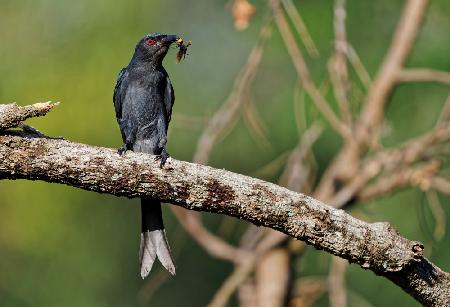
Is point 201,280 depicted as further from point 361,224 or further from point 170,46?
point 361,224

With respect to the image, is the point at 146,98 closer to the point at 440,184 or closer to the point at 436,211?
the point at 440,184

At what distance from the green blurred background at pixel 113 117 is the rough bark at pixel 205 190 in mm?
4877

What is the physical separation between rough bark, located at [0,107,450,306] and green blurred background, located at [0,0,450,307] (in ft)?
16.0

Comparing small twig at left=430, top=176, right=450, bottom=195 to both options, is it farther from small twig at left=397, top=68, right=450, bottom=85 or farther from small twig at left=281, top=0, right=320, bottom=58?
small twig at left=281, top=0, right=320, bottom=58

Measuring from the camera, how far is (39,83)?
35.7 ft

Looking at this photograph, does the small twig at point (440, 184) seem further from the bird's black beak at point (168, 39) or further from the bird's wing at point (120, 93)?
the bird's wing at point (120, 93)

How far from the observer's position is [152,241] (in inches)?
175

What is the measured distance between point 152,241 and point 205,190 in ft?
3.29

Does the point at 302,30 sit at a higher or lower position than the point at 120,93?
higher

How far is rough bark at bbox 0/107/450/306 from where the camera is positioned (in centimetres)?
346

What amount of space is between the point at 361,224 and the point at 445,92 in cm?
555

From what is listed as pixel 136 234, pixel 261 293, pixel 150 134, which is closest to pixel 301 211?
pixel 150 134

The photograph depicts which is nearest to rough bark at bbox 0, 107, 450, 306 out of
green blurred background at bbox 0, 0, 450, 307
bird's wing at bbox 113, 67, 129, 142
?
bird's wing at bbox 113, 67, 129, 142

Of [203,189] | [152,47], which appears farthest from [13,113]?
[152,47]
